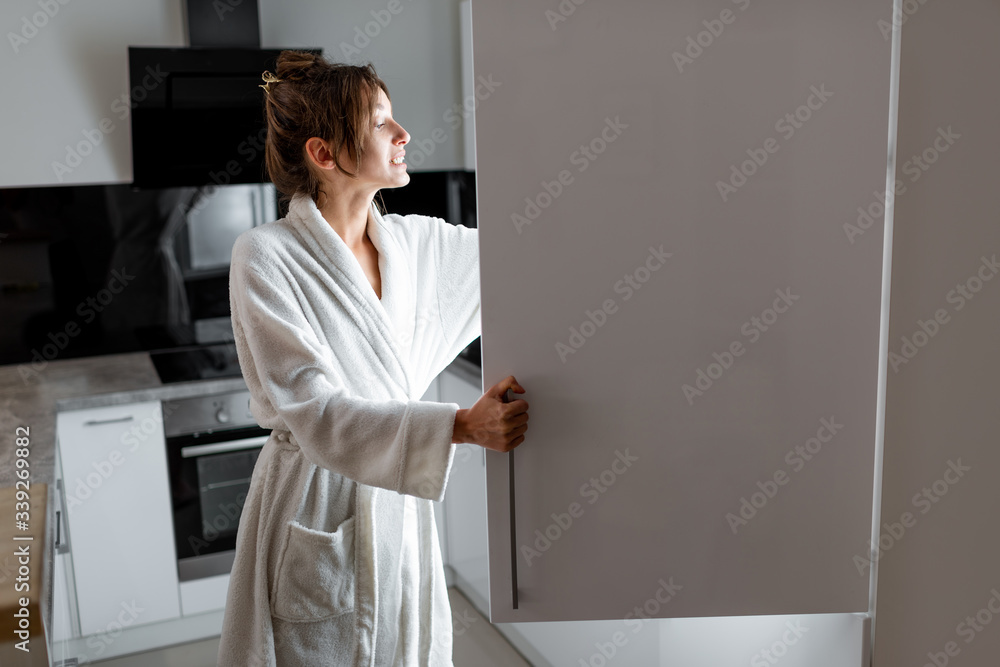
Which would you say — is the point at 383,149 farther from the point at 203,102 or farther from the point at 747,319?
the point at 203,102

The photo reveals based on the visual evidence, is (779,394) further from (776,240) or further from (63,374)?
(63,374)

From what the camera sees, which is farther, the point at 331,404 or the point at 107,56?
the point at 107,56

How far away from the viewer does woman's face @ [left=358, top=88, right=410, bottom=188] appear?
1.42m

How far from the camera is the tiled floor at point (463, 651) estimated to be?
99.1 inches

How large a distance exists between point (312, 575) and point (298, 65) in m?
0.83

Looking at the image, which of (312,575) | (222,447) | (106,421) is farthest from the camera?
(222,447)

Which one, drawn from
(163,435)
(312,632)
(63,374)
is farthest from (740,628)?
(63,374)

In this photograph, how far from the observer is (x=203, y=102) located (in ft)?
8.94

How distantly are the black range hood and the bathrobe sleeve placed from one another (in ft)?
5.07

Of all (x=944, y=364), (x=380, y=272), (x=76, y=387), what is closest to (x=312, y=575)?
(x=380, y=272)

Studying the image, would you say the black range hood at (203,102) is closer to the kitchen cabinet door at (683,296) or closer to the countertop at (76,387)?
the countertop at (76,387)

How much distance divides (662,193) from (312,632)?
907 millimetres

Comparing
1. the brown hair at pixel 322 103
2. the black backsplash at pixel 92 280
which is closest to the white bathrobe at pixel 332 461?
the brown hair at pixel 322 103

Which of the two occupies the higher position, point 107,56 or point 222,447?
point 107,56
